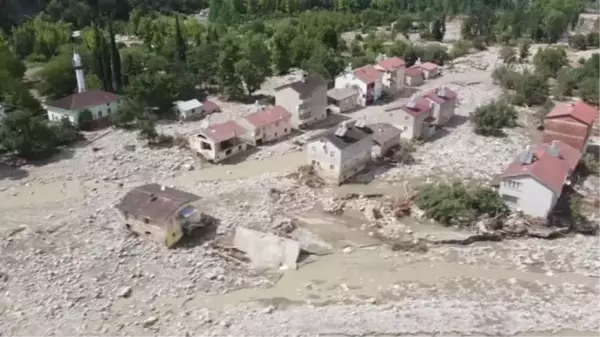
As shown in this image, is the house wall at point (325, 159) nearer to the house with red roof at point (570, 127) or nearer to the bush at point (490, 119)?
the bush at point (490, 119)

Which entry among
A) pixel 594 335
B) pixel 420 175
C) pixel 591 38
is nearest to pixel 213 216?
pixel 420 175

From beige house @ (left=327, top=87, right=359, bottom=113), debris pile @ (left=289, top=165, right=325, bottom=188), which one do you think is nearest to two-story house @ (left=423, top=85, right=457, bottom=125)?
beige house @ (left=327, top=87, right=359, bottom=113)

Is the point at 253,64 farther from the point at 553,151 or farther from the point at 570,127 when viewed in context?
the point at 553,151

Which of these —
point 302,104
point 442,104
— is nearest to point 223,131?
point 302,104

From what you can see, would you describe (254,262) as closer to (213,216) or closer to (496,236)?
(213,216)

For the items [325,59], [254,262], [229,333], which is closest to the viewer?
[229,333]

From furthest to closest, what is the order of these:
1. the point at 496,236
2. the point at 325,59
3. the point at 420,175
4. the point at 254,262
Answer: the point at 325,59, the point at 420,175, the point at 496,236, the point at 254,262
